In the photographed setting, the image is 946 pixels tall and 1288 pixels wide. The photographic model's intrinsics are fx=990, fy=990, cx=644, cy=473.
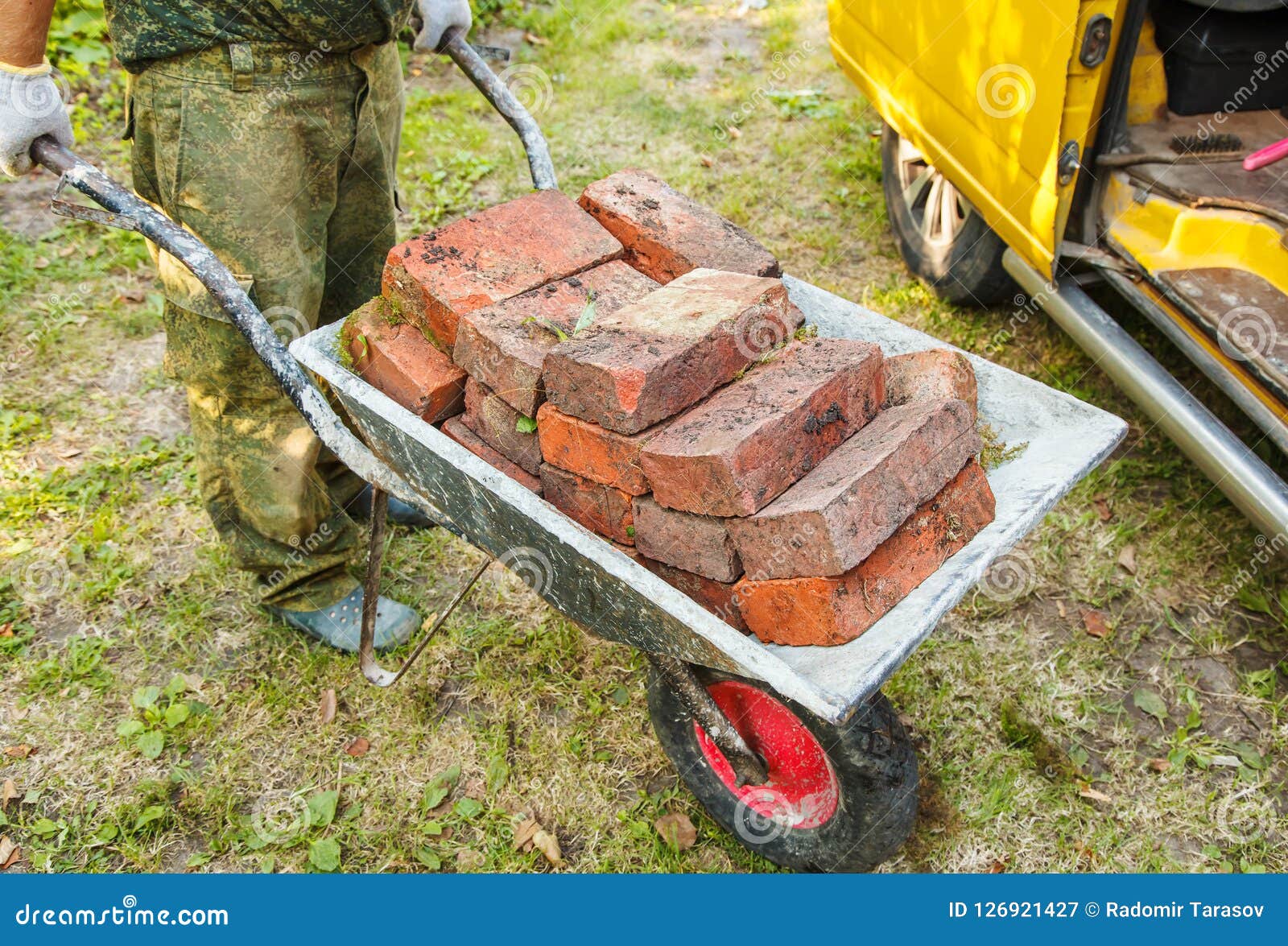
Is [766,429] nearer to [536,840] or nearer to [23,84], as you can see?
[536,840]

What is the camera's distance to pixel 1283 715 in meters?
2.93

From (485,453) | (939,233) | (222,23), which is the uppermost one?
(222,23)

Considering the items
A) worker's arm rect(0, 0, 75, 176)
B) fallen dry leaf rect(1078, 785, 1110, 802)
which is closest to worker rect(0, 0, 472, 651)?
worker's arm rect(0, 0, 75, 176)

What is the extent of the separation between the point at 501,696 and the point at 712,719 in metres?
0.99

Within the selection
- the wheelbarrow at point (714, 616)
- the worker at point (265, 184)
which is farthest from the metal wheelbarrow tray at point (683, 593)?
the worker at point (265, 184)

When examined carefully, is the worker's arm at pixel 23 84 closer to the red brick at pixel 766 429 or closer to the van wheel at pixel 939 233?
the red brick at pixel 766 429

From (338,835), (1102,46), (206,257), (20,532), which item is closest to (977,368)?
(1102,46)

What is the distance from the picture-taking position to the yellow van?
2.95 metres

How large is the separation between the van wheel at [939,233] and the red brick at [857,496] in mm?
2188

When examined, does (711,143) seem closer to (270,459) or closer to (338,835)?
(270,459)

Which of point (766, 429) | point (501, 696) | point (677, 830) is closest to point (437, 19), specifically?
point (766, 429)

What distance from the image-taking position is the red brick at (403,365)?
7.70ft

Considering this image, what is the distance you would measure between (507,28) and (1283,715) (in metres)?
5.85

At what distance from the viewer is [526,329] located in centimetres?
225
